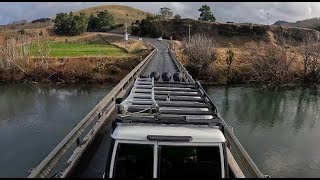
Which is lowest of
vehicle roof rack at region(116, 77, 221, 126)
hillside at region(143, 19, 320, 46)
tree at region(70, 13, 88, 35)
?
vehicle roof rack at region(116, 77, 221, 126)

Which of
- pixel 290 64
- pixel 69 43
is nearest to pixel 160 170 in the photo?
pixel 290 64

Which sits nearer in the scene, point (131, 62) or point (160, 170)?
point (160, 170)

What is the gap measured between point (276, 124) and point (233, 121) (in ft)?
11.8

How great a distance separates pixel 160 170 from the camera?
6.73m

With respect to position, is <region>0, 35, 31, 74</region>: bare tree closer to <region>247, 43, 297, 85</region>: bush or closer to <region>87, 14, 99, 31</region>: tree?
<region>247, 43, 297, 85</region>: bush

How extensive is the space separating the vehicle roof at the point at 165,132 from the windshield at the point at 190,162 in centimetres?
22

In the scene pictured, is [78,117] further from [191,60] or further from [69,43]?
[69,43]

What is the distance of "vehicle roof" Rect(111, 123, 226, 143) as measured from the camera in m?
6.52

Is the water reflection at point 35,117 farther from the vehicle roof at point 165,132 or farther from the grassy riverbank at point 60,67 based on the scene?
the vehicle roof at point 165,132

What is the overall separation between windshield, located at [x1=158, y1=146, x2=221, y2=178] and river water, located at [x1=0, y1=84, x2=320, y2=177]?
15000 mm

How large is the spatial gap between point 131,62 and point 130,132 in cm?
5310

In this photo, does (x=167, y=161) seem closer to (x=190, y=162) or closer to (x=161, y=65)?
(x=190, y=162)

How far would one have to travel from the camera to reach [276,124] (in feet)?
106

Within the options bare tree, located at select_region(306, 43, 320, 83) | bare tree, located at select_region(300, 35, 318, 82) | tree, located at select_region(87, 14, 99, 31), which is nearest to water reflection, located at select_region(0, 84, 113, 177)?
bare tree, located at select_region(300, 35, 318, 82)
